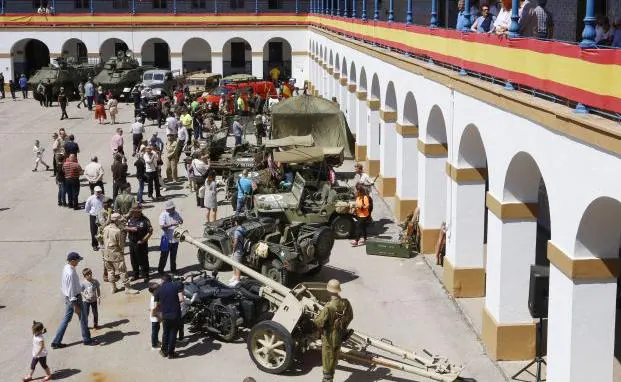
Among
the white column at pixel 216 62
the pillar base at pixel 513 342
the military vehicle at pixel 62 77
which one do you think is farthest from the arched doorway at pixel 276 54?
Result: the pillar base at pixel 513 342

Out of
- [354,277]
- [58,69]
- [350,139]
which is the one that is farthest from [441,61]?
[58,69]

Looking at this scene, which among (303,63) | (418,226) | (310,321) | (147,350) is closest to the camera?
(310,321)

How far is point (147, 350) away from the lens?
14.6m

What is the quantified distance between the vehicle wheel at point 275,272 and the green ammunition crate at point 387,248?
3209 mm

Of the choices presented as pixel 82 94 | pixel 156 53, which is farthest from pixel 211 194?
pixel 156 53

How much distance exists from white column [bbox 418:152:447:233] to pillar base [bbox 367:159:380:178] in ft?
27.3

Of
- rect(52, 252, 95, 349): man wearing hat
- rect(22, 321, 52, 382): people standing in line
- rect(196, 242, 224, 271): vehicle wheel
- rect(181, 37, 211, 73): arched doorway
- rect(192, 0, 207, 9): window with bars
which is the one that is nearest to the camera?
rect(22, 321, 52, 382): people standing in line

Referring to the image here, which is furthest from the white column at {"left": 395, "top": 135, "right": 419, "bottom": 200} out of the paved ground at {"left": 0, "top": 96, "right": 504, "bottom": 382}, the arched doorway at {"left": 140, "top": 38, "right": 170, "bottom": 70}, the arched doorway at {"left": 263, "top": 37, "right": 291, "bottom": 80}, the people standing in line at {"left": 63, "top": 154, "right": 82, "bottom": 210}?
the arched doorway at {"left": 140, "top": 38, "right": 170, "bottom": 70}

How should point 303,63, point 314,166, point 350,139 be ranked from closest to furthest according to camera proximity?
point 314,166 → point 350,139 → point 303,63

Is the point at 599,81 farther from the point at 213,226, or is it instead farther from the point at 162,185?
the point at 162,185

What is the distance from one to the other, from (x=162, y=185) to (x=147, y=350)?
12761 mm

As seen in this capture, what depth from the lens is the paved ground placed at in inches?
541

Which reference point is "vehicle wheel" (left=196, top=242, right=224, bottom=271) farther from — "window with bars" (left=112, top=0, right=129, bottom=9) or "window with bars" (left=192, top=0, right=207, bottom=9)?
"window with bars" (left=112, top=0, right=129, bottom=9)

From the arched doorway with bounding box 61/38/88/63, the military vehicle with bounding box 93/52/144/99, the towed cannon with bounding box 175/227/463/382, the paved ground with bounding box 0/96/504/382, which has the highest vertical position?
the arched doorway with bounding box 61/38/88/63
